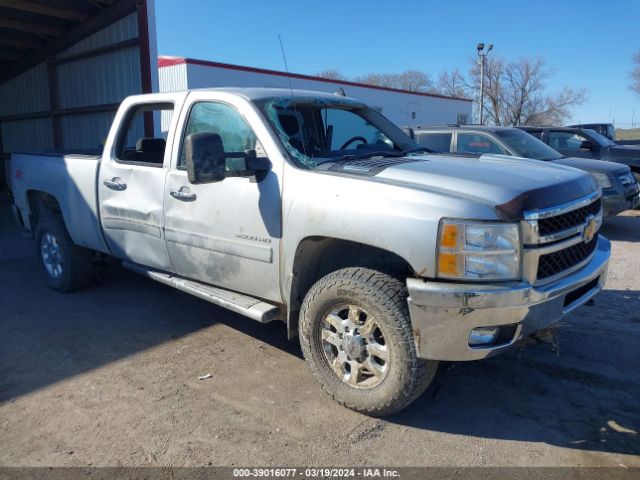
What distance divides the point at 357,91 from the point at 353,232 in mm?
21982

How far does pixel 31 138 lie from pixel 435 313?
50.2 feet

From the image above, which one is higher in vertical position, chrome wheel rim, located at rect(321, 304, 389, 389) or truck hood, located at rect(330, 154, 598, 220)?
truck hood, located at rect(330, 154, 598, 220)

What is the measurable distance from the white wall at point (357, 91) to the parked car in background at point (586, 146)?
150 inches

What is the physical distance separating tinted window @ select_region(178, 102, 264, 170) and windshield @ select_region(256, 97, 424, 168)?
0.66 feet

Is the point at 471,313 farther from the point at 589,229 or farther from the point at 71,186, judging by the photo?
the point at 71,186

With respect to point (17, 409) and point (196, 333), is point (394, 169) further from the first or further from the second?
point (17, 409)

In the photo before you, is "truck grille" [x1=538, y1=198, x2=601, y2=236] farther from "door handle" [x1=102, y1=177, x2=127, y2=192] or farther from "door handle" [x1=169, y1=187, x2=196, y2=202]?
"door handle" [x1=102, y1=177, x2=127, y2=192]

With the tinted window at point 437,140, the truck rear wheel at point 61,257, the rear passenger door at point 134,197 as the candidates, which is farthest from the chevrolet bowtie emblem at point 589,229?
the tinted window at point 437,140

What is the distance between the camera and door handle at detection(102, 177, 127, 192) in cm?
477

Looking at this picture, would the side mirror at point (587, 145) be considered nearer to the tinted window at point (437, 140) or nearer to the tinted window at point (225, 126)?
the tinted window at point (437, 140)

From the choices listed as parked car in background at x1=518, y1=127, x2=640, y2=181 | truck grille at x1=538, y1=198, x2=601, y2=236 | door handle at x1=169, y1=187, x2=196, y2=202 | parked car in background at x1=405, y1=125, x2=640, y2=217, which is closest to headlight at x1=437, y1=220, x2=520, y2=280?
truck grille at x1=538, y1=198, x2=601, y2=236

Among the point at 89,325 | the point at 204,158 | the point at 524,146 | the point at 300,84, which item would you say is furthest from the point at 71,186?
the point at 300,84

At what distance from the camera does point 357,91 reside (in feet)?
78.9

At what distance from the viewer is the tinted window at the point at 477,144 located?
863 centimetres
